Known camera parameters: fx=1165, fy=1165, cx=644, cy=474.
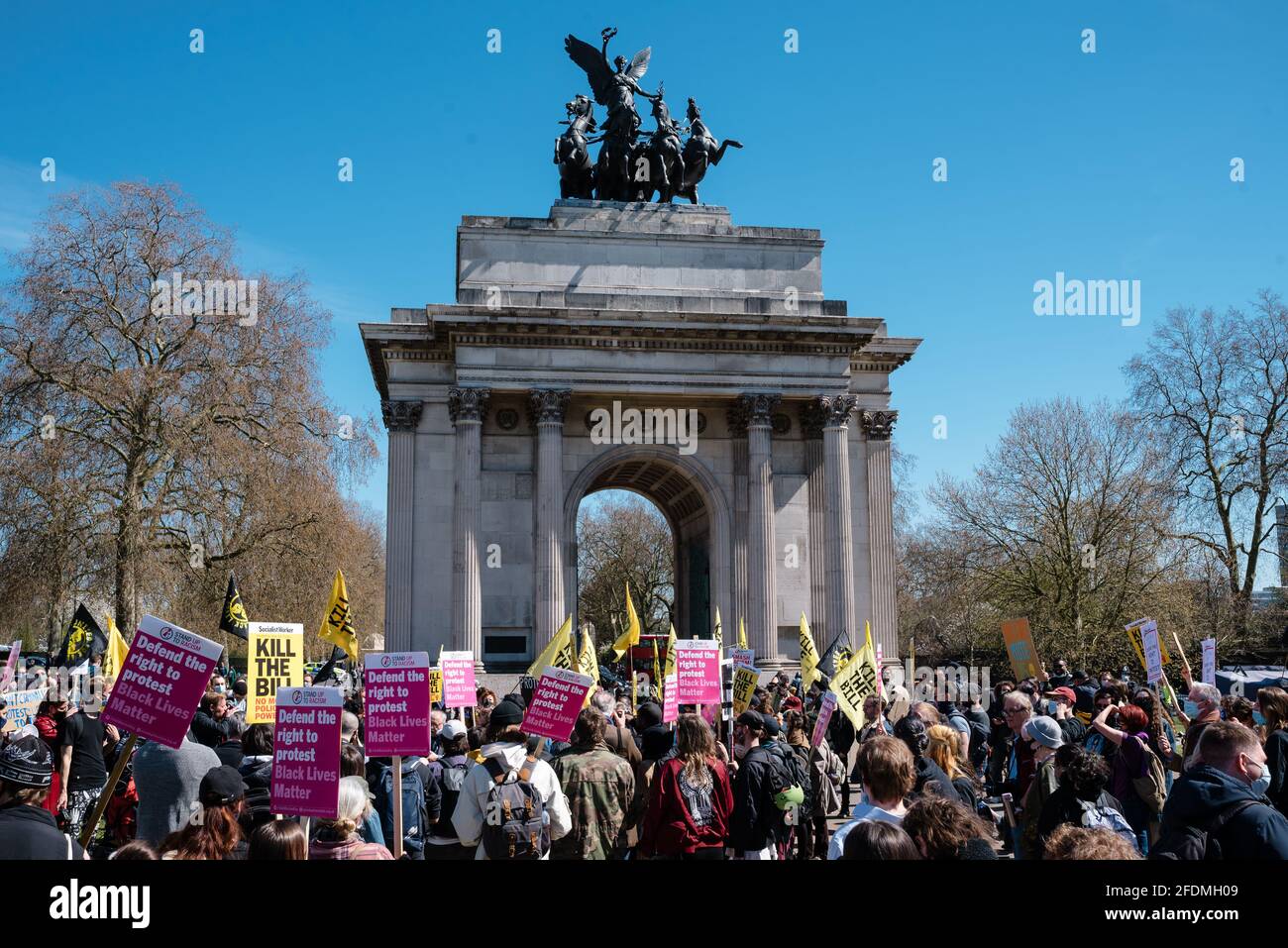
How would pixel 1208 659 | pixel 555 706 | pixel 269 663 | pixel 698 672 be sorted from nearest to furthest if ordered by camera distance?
pixel 555 706 < pixel 269 663 < pixel 698 672 < pixel 1208 659

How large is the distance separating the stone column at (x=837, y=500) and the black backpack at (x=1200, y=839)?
30.6m

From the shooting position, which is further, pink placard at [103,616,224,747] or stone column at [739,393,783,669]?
stone column at [739,393,783,669]

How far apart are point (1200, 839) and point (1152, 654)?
10.2 metres

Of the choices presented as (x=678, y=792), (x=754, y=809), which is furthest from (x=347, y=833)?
(x=754, y=809)

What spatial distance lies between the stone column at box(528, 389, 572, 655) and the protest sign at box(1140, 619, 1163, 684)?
21.2 m

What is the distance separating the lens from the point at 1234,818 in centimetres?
546

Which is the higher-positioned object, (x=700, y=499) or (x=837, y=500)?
(x=700, y=499)

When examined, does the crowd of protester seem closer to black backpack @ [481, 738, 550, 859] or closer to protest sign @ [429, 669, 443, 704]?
black backpack @ [481, 738, 550, 859]

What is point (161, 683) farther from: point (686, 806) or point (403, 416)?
point (403, 416)

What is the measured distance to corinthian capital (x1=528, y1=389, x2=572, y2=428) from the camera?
34781mm

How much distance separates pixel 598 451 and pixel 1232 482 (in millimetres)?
25836

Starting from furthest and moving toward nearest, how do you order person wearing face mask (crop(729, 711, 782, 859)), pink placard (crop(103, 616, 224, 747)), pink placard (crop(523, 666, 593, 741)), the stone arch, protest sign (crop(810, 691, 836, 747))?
1. the stone arch
2. protest sign (crop(810, 691, 836, 747))
3. pink placard (crop(523, 666, 593, 741))
4. person wearing face mask (crop(729, 711, 782, 859))
5. pink placard (crop(103, 616, 224, 747))

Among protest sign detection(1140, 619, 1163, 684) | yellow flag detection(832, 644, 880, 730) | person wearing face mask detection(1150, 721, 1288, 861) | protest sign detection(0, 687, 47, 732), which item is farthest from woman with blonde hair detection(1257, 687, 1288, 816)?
protest sign detection(0, 687, 47, 732)
